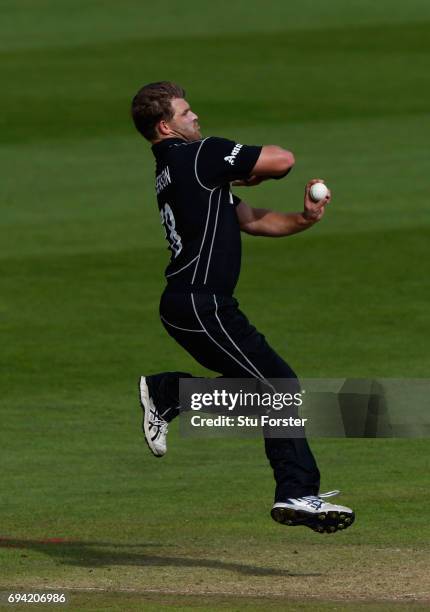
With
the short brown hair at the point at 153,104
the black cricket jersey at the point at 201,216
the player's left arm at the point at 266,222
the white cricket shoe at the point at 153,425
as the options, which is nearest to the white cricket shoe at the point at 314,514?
the white cricket shoe at the point at 153,425

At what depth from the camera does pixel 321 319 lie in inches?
640

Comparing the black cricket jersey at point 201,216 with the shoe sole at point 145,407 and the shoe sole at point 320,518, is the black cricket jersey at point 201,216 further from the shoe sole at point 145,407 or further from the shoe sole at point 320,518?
the shoe sole at point 320,518

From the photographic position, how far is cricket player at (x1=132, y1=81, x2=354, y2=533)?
8.01 m

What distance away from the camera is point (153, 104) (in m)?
Answer: 8.28

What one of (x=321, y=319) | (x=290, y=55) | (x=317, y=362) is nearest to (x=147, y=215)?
(x=321, y=319)

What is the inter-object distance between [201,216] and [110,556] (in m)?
2.17

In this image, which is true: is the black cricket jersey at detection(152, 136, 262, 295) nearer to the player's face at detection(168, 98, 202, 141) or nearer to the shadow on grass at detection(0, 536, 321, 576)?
the player's face at detection(168, 98, 202, 141)

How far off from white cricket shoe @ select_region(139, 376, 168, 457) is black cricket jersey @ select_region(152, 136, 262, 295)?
797 mm

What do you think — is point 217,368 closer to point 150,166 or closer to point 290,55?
point 150,166

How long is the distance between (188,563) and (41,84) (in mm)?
21329

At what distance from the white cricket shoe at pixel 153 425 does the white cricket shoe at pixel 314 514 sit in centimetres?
93

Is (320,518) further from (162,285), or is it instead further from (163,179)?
(162,285)

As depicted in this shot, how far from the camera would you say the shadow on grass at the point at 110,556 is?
865 cm

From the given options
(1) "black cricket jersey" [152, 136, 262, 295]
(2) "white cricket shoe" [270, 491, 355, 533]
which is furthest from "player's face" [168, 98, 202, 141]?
(2) "white cricket shoe" [270, 491, 355, 533]
